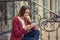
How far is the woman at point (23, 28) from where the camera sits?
514 centimetres

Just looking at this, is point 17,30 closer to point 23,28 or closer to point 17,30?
point 17,30

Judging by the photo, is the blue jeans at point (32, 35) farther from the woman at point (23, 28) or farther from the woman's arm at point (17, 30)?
the woman's arm at point (17, 30)

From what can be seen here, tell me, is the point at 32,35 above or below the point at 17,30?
below

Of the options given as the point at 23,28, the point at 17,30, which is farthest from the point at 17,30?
the point at 23,28

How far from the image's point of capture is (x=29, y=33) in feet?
17.8

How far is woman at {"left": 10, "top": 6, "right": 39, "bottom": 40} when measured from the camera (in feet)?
16.9

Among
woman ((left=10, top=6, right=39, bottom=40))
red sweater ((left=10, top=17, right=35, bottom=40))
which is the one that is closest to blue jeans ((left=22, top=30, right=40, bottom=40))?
woman ((left=10, top=6, right=39, bottom=40))

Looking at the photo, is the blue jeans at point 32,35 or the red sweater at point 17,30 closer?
the red sweater at point 17,30

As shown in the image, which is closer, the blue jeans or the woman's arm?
the woman's arm

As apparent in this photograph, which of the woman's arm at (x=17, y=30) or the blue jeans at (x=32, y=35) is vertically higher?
the woman's arm at (x=17, y=30)

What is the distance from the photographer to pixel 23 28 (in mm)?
5156

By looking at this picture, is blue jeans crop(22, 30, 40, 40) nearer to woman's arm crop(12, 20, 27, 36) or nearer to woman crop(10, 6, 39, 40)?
woman crop(10, 6, 39, 40)

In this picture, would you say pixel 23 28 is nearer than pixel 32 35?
Yes

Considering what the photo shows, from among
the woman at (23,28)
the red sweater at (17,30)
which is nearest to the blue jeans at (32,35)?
the woman at (23,28)
